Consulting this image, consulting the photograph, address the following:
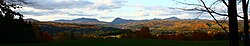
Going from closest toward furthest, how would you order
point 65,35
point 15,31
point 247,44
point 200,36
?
point 247,44
point 15,31
point 200,36
point 65,35

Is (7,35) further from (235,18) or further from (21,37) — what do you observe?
(235,18)

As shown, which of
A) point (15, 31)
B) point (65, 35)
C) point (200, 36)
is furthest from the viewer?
point (65, 35)

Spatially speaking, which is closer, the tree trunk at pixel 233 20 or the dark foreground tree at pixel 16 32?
the tree trunk at pixel 233 20

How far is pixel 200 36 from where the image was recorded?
118125mm

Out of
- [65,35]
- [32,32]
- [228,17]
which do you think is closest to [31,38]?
[32,32]

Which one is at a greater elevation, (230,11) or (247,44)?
(230,11)

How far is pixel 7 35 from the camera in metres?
51.0

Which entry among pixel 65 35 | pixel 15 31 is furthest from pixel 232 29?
pixel 65 35

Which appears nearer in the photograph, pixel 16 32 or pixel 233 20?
pixel 233 20

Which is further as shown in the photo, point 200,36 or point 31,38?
point 200,36

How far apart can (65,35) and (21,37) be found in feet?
285

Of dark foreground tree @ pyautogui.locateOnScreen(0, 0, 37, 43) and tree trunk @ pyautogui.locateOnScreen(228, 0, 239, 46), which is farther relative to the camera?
dark foreground tree @ pyautogui.locateOnScreen(0, 0, 37, 43)

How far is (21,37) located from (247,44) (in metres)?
45.0

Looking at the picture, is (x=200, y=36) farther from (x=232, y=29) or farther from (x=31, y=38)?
(x=232, y=29)
